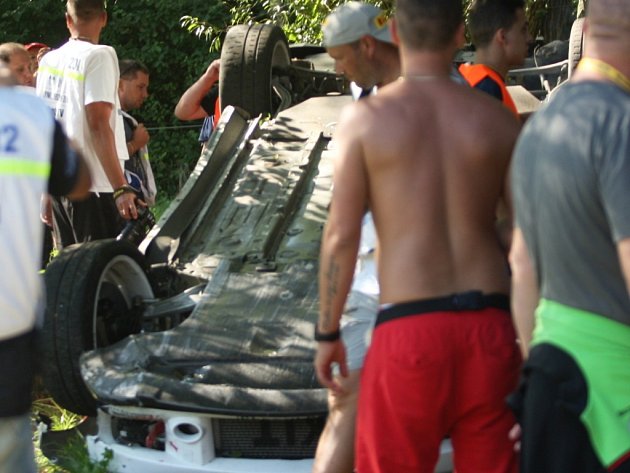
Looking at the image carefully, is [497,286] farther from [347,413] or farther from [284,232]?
[284,232]

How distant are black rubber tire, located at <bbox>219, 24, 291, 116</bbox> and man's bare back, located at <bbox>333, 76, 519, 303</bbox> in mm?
4003

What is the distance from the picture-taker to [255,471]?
470cm

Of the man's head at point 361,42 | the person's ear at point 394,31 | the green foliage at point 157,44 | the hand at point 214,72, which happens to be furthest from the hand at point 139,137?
the green foliage at point 157,44

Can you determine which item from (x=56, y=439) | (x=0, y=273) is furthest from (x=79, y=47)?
(x=0, y=273)

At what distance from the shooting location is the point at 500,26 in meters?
4.81

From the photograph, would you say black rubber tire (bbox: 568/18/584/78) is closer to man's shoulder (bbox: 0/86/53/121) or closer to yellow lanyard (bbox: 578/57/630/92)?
yellow lanyard (bbox: 578/57/630/92)

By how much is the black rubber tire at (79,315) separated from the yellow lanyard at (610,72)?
2902mm

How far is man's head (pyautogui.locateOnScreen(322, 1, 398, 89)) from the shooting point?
13.7 feet

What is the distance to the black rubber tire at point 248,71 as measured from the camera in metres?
7.41

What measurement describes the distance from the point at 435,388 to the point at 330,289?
0.45 meters

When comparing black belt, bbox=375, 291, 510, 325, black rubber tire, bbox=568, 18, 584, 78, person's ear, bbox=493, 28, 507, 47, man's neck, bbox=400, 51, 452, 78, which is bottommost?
black belt, bbox=375, 291, 510, 325

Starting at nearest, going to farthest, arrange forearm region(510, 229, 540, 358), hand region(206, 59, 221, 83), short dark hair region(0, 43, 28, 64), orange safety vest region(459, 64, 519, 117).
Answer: forearm region(510, 229, 540, 358)
orange safety vest region(459, 64, 519, 117)
short dark hair region(0, 43, 28, 64)
hand region(206, 59, 221, 83)

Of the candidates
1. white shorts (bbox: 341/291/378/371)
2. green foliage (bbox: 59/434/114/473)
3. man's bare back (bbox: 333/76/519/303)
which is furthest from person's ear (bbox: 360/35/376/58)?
green foliage (bbox: 59/434/114/473)

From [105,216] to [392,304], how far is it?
3412 millimetres
